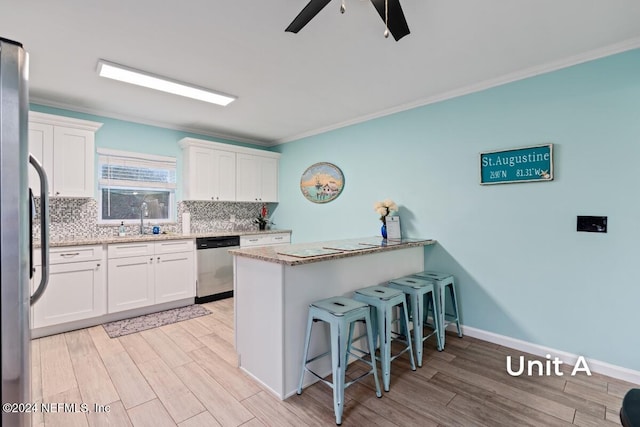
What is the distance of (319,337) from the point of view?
7.52 feet

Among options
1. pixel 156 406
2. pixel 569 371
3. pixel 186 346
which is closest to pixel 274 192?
pixel 186 346

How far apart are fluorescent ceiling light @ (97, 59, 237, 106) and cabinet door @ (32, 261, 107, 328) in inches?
77.0

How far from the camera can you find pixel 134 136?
4.03 m

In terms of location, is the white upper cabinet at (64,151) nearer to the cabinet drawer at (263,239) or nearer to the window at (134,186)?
the window at (134,186)

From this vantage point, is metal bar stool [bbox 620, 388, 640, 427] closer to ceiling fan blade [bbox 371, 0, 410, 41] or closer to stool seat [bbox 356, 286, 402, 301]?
stool seat [bbox 356, 286, 402, 301]

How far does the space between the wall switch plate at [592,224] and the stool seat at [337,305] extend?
6.27 ft

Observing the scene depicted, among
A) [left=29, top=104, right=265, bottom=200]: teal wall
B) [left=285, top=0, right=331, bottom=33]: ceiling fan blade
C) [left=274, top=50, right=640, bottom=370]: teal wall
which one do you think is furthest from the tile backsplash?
[left=285, top=0, right=331, bottom=33]: ceiling fan blade

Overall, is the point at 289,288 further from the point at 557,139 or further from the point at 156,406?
the point at 557,139

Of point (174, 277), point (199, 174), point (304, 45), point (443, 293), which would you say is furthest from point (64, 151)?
→ point (443, 293)

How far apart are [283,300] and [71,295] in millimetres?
2600

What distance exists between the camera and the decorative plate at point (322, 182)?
4.32 m

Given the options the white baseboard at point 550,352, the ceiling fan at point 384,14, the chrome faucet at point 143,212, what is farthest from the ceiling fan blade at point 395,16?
the chrome faucet at point 143,212

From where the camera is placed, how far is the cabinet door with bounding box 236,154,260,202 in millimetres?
4846

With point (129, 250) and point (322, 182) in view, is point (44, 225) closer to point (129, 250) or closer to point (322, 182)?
point (129, 250)
